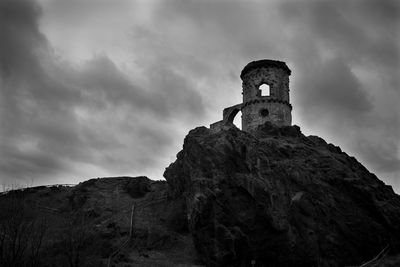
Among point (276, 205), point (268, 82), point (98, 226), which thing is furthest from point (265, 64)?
point (98, 226)

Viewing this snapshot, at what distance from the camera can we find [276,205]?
85.2ft

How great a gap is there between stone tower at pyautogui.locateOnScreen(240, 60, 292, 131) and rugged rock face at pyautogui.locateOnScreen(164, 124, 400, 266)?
853cm

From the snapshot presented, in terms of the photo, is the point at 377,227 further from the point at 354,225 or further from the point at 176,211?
the point at 176,211

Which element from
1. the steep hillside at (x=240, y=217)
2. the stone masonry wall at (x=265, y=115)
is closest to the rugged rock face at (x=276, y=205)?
the steep hillside at (x=240, y=217)

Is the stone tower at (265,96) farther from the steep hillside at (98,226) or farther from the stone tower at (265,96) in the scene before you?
the steep hillside at (98,226)

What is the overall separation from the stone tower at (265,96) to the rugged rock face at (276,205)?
8.53 meters

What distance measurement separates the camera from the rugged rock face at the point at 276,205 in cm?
2431

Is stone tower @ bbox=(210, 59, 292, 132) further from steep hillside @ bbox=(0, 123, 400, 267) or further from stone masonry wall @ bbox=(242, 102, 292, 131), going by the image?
steep hillside @ bbox=(0, 123, 400, 267)

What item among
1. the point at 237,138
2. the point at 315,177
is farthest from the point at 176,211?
the point at 315,177

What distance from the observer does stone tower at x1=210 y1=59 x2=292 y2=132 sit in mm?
40312

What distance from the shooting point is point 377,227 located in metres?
27.1

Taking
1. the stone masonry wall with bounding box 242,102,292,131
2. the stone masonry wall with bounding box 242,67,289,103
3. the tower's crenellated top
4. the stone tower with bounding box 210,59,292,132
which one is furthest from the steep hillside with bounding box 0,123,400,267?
the tower's crenellated top

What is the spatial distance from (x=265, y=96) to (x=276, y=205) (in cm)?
1790

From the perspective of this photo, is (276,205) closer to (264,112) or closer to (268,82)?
(264,112)
